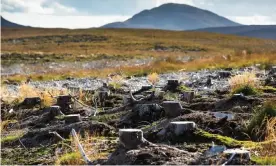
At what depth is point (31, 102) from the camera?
13.5m

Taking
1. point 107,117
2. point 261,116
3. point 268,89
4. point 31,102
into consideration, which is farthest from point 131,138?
point 31,102

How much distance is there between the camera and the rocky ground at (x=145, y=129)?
636cm

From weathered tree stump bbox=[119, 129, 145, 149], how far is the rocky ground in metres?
0.01

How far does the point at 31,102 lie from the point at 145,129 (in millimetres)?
5820

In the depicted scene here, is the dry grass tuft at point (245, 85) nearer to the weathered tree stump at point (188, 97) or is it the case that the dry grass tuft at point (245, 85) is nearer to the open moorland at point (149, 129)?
the open moorland at point (149, 129)

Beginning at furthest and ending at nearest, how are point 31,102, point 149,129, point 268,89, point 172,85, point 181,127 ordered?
point 31,102, point 172,85, point 268,89, point 149,129, point 181,127

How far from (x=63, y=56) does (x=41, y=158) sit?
4786cm

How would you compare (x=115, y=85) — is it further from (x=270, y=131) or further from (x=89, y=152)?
(x=89, y=152)

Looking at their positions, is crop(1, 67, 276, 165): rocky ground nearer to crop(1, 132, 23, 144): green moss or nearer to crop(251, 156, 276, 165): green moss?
crop(1, 132, 23, 144): green moss

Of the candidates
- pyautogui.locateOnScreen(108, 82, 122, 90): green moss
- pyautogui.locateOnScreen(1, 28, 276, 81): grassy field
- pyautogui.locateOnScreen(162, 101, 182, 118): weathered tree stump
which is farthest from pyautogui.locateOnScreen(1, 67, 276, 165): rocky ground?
pyautogui.locateOnScreen(1, 28, 276, 81): grassy field

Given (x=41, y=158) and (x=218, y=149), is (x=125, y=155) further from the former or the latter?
(x=41, y=158)

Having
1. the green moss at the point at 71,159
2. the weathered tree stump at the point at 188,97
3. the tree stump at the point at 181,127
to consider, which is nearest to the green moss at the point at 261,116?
the tree stump at the point at 181,127

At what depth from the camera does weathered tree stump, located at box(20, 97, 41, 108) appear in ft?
44.2

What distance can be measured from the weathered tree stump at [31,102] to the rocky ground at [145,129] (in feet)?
2.14
